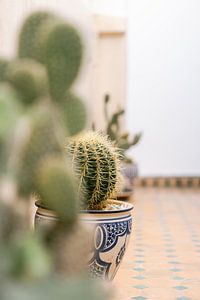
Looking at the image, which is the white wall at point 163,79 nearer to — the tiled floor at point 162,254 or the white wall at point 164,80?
the white wall at point 164,80

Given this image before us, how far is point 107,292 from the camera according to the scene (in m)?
0.66

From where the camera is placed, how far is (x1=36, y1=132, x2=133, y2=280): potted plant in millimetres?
2467

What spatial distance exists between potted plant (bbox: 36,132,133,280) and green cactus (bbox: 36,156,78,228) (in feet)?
5.31

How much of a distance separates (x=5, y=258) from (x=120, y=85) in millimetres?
8118

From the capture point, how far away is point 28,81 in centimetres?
81

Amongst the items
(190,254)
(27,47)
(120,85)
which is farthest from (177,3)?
(27,47)

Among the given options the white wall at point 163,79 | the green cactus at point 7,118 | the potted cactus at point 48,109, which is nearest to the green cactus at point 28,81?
the potted cactus at point 48,109

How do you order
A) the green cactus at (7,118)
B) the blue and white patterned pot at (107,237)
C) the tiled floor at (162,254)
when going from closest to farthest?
the green cactus at (7,118) → the blue and white patterned pot at (107,237) → the tiled floor at (162,254)

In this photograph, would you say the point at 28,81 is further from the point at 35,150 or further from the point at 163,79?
the point at 163,79

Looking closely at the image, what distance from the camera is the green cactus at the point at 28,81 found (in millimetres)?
806

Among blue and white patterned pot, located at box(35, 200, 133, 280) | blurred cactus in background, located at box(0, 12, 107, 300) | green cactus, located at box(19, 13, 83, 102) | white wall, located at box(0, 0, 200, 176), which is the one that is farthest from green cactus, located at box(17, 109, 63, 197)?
white wall, located at box(0, 0, 200, 176)

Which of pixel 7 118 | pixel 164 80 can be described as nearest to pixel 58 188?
pixel 7 118

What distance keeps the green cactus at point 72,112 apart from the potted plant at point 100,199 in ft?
4.90

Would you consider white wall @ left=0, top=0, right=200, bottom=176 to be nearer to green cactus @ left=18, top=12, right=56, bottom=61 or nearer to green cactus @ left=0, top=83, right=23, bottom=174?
green cactus @ left=18, top=12, right=56, bottom=61
